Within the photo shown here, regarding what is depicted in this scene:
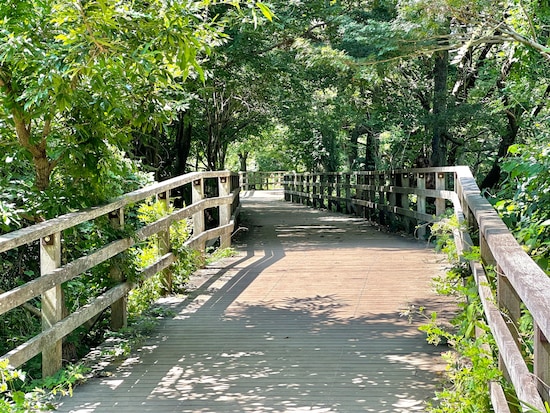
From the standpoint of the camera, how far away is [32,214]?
16.0 ft

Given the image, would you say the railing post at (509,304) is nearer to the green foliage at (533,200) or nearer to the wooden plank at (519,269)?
the wooden plank at (519,269)

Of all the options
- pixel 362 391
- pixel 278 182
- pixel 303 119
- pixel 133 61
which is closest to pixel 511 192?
pixel 362 391

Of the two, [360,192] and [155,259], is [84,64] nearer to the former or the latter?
[155,259]

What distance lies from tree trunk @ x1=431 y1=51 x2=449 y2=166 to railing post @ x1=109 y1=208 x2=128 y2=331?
7.27m

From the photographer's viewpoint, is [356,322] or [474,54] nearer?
[356,322]

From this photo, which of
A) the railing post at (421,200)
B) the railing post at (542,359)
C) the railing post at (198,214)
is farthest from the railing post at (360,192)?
the railing post at (542,359)

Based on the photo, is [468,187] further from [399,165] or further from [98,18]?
[399,165]

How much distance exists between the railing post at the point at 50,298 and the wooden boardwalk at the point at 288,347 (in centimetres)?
26

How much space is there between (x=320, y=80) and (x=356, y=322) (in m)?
9.24

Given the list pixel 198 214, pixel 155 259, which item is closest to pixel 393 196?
pixel 198 214

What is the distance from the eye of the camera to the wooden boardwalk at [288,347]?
12.9 feet

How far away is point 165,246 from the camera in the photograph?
6801 mm

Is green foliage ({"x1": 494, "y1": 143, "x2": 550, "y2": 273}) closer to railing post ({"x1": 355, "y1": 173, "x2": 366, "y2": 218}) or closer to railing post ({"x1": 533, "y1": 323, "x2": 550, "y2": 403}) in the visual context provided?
railing post ({"x1": 533, "y1": 323, "x2": 550, "y2": 403})

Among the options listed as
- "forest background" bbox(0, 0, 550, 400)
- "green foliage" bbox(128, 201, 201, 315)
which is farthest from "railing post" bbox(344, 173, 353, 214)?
"green foliage" bbox(128, 201, 201, 315)
